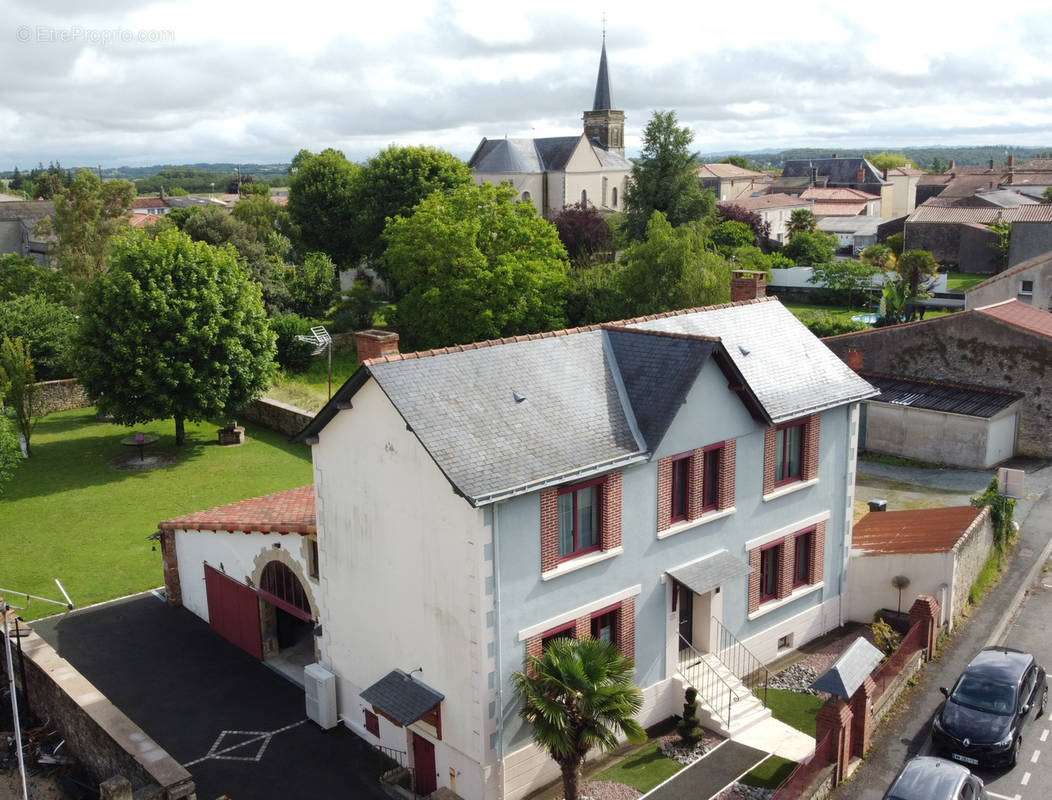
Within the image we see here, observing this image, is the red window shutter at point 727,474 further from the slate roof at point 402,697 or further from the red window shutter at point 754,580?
the slate roof at point 402,697

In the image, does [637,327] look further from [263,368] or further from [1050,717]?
[263,368]

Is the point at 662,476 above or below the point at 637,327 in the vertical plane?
below

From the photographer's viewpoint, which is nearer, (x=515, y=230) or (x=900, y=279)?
(x=515, y=230)

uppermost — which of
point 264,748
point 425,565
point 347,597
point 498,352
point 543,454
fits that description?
point 498,352

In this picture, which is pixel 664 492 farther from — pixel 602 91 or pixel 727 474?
pixel 602 91

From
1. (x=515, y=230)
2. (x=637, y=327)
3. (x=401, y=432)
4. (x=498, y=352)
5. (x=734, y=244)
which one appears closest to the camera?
(x=401, y=432)

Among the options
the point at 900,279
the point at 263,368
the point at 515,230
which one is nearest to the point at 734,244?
the point at 900,279

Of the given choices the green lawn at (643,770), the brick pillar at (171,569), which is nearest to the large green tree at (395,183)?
the brick pillar at (171,569)

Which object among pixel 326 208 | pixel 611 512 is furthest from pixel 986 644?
pixel 326 208
